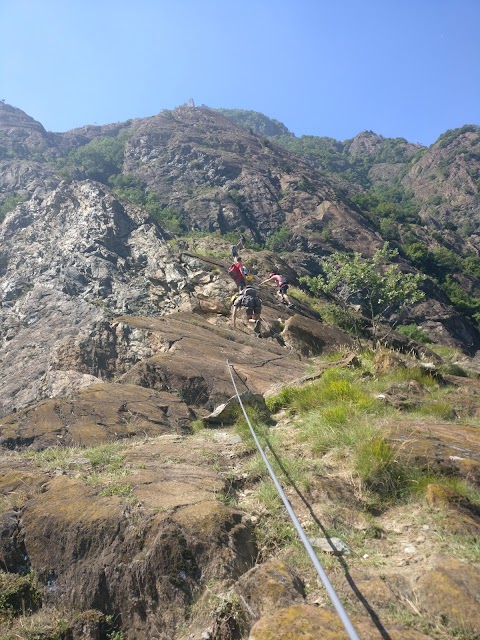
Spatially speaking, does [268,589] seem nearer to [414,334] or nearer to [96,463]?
[96,463]

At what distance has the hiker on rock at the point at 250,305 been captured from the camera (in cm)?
1388

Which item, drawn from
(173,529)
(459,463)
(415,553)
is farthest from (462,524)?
(173,529)

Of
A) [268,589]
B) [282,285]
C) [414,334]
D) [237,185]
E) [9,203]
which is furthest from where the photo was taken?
[237,185]

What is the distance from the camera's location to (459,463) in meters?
4.62

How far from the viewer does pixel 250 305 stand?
13891 millimetres

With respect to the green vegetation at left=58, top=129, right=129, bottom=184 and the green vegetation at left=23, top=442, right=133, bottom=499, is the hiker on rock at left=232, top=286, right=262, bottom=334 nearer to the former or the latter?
the green vegetation at left=23, top=442, right=133, bottom=499

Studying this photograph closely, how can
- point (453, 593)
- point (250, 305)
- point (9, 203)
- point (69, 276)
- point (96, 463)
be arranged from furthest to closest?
point (9, 203)
point (69, 276)
point (250, 305)
point (96, 463)
point (453, 593)

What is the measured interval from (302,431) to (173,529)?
2.49 meters

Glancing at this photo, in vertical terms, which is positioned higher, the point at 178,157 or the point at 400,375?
the point at 178,157

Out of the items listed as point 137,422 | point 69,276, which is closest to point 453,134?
point 69,276

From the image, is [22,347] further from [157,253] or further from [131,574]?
[131,574]

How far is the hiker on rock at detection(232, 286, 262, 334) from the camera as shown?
547 inches

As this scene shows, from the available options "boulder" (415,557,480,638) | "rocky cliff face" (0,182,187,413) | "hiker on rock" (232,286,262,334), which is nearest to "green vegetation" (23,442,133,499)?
"boulder" (415,557,480,638)

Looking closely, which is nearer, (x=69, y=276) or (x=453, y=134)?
(x=69, y=276)
